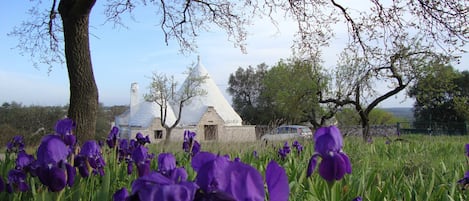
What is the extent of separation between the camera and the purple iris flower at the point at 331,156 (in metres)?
1.34

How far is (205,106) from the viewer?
2891cm

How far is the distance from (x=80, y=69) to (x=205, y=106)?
75.7 feet

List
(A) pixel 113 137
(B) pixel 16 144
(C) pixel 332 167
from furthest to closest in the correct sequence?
(B) pixel 16 144 < (A) pixel 113 137 < (C) pixel 332 167

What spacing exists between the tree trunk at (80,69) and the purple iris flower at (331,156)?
4900 mm

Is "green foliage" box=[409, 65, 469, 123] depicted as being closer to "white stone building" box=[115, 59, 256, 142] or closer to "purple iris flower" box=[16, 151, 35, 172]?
"white stone building" box=[115, 59, 256, 142]

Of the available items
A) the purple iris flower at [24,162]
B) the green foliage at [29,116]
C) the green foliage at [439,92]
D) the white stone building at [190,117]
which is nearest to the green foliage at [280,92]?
the white stone building at [190,117]

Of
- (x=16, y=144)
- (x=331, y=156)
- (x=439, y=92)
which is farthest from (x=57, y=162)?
(x=439, y=92)

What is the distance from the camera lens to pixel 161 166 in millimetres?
1467

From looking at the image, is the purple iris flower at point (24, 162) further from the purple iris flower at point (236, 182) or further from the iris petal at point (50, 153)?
the purple iris flower at point (236, 182)

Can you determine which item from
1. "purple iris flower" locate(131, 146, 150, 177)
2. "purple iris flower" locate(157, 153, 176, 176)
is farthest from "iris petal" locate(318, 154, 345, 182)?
"purple iris flower" locate(131, 146, 150, 177)

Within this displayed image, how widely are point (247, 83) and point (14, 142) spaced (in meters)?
39.5

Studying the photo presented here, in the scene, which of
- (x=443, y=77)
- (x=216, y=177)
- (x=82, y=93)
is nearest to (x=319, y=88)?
(x=443, y=77)

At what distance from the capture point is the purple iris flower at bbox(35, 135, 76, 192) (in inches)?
55.9

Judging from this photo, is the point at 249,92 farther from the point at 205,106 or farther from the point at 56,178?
the point at 56,178
